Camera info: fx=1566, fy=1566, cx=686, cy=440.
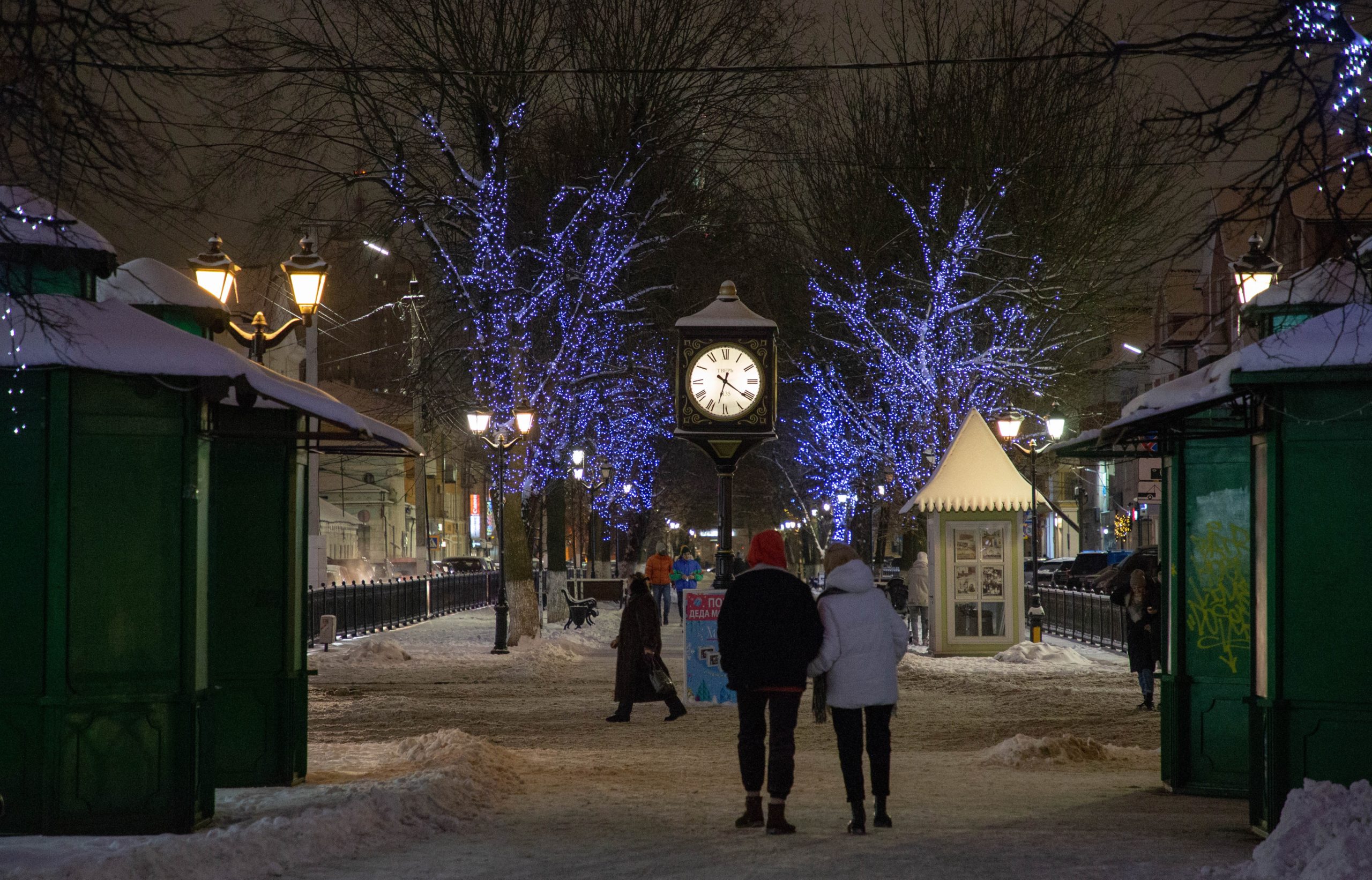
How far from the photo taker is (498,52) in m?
30.1

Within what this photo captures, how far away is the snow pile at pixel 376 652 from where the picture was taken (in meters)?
26.8

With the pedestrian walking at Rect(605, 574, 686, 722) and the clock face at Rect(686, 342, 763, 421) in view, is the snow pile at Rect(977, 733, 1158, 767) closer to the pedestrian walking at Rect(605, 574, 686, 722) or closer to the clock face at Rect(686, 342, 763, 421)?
the clock face at Rect(686, 342, 763, 421)

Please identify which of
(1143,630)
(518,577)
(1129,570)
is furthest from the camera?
(1129,570)

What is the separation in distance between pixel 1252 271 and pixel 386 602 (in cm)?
2487

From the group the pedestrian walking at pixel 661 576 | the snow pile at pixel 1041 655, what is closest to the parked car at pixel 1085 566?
the pedestrian walking at pixel 661 576

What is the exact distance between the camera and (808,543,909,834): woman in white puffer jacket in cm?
963

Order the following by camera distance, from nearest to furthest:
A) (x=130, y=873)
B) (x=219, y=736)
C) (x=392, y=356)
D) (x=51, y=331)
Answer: (x=130, y=873), (x=51, y=331), (x=219, y=736), (x=392, y=356)

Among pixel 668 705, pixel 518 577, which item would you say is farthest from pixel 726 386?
pixel 518 577

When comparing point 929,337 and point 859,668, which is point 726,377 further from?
point 929,337

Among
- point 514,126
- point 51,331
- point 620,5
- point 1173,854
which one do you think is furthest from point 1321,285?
point 620,5

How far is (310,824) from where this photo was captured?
9188 millimetres

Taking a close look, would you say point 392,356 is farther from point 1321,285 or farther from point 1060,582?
point 1321,285

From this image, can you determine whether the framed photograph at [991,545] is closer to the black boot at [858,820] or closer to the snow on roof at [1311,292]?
the snow on roof at [1311,292]

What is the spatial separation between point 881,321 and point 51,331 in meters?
34.2
